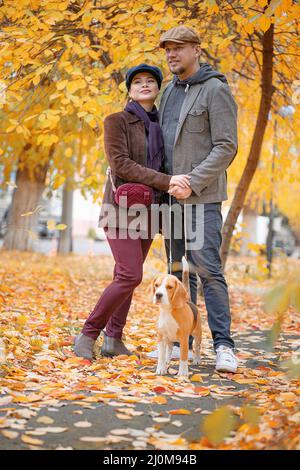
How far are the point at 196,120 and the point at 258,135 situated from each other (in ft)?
12.5

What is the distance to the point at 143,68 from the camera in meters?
4.71

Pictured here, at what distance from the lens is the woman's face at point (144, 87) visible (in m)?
4.77

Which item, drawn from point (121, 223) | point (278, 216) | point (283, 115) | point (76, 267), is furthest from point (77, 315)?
point (278, 216)

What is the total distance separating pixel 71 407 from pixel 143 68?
8.06 feet

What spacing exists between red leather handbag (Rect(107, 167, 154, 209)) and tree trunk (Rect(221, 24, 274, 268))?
3.66 meters

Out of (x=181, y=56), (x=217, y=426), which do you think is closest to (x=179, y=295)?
(x=181, y=56)

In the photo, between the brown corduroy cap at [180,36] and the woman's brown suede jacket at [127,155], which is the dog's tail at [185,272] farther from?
the brown corduroy cap at [180,36]

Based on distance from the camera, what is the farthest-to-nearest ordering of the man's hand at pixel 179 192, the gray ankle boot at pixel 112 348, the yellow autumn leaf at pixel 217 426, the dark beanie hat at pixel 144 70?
the gray ankle boot at pixel 112 348 < the dark beanie hat at pixel 144 70 < the man's hand at pixel 179 192 < the yellow autumn leaf at pixel 217 426

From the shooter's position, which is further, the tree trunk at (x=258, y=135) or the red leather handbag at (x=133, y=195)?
the tree trunk at (x=258, y=135)

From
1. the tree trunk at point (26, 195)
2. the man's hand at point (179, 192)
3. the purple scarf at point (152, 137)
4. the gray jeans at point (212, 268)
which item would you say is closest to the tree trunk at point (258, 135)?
the purple scarf at point (152, 137)

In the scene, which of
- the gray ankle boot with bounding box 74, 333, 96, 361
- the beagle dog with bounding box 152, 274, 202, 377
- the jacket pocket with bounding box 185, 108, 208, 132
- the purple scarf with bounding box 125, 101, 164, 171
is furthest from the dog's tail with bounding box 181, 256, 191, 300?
the jacket pocket with bounding box 185, 108, 208, 132

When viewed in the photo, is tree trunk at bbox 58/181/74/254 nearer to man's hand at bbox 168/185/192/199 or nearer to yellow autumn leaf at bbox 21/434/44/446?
man's hand at bbox 168/185/192/199

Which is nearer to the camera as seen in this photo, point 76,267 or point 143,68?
point 143,68
